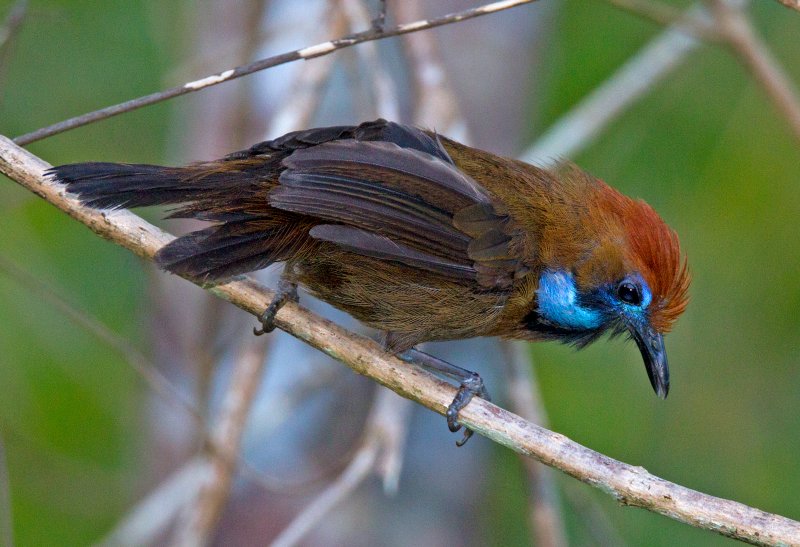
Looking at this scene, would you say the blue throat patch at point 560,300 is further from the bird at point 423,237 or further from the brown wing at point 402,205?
the brown wing at point 402,205

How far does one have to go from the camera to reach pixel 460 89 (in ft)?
16.6

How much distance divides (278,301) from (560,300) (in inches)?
38.0

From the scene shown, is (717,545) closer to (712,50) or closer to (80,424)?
(712,50)

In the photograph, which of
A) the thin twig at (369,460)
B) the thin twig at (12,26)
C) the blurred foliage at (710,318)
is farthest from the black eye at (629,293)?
the blurred foliage at (710,318)

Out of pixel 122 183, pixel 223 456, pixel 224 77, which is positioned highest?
pixel 224 77

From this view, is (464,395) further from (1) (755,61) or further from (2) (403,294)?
(1) (755,61)

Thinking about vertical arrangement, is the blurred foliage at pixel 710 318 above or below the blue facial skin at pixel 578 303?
above

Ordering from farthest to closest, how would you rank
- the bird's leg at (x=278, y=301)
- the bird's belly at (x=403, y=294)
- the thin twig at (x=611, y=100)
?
the thin twig at (x=611, y=100) → the bird's belly at (x=403, y=294) → the bird's leg at (x=278, y=301)

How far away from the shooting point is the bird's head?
3238mm

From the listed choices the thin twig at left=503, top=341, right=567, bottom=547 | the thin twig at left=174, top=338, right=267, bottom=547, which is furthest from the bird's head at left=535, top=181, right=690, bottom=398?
the thin twig at left=174, top=338, right=267, bottom=547

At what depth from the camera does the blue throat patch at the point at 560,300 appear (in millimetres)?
3250

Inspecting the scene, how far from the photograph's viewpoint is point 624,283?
10.7 ft

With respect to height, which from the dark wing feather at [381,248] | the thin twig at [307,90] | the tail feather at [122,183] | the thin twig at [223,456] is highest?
the thin twig at [307,90]

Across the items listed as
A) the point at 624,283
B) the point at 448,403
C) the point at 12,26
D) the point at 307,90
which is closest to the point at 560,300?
the point at 624,283
